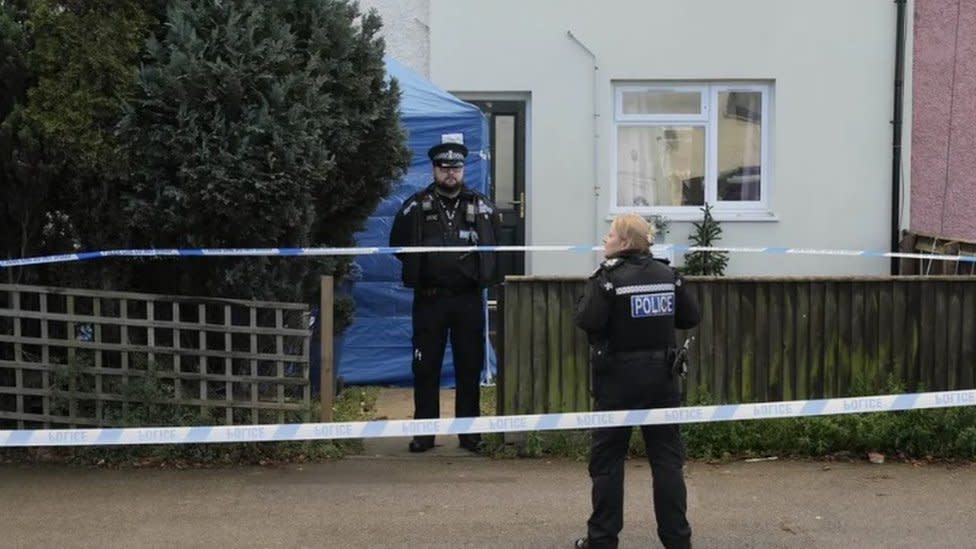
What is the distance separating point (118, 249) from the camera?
22.3ft

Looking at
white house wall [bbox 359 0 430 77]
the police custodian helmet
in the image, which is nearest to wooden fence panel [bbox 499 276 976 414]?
the police custodian helmet

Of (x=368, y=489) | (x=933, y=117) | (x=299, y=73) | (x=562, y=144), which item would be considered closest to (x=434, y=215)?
(x=299, y=73)

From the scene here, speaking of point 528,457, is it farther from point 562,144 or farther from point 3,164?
point 562,144

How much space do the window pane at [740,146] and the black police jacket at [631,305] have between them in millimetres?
6517

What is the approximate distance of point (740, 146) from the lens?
37.6 ft

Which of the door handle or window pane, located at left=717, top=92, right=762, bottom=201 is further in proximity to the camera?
window pane, located at left=717, top=92, right=762, bottom=201

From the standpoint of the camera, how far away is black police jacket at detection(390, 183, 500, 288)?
7.20 m

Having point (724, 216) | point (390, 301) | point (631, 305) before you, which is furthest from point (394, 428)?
point (724, 216)

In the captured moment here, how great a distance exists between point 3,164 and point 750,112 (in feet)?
23.8

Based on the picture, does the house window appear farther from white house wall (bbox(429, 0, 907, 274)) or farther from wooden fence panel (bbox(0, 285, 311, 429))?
wooden fence panel (bbox(0, 285, 311, 429))

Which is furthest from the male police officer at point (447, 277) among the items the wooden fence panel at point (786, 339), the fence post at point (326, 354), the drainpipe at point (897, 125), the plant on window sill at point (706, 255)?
the drainpipe at point (897, 125)

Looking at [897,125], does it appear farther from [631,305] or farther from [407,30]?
[631,305]

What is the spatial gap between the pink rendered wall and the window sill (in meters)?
1.44

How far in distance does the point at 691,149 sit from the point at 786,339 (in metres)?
4.69
